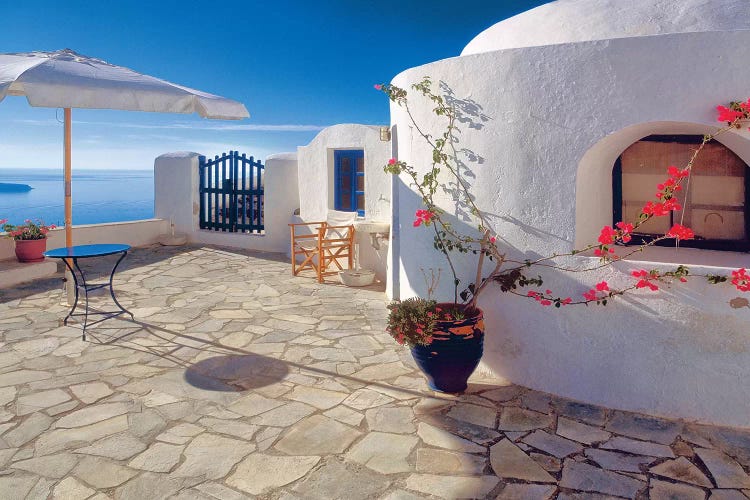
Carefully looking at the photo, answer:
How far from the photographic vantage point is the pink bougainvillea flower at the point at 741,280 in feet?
13.2

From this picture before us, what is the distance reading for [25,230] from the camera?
9906 mm

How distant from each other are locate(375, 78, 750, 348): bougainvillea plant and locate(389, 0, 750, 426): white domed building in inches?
3.4

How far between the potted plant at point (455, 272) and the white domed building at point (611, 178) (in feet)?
0.31

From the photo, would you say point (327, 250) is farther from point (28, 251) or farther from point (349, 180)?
point (28, 251)

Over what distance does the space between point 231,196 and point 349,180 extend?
13.4 ft

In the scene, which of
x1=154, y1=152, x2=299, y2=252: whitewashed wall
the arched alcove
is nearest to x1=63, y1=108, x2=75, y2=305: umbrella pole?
x1=154, y1=152, x2=299, y2=252: whitewashed wall

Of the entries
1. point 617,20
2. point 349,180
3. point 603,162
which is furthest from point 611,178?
Answer: point 349,180

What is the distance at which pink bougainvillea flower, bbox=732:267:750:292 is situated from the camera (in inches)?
158

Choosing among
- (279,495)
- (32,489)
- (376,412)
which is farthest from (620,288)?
(32,489)

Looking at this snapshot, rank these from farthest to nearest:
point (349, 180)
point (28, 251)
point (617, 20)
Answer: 1. point (349, 180)
2. point (28, 251)
3. point (617, 20)

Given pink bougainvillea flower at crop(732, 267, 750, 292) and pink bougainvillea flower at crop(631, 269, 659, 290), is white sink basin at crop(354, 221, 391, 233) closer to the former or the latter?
pink bougainvillea flower at crop(631, 269, 659, 290)

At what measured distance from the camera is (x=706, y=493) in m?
3.39

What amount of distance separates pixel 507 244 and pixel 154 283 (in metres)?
6.46

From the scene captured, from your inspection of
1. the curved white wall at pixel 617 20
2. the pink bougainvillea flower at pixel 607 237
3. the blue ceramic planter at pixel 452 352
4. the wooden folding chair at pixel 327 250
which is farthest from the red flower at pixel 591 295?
the wooden folding chair at pixel 327 250
